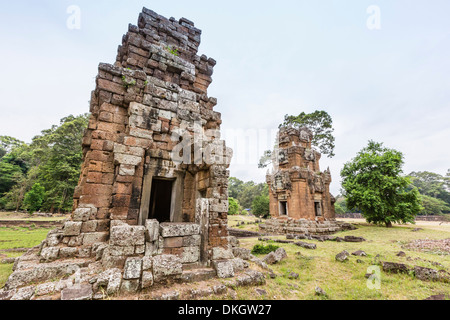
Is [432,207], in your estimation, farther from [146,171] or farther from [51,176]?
[51,176]

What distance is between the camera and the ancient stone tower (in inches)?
605

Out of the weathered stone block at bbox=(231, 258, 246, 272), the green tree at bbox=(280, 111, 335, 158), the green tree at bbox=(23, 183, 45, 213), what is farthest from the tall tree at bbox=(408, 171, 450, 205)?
the green tree at bbox=(23, 183, 45, 213)

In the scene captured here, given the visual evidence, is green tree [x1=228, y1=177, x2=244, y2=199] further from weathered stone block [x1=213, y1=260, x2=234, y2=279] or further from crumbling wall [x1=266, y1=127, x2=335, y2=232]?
weathered stone block [x1=213, y1=260, x2=234, y2=279]

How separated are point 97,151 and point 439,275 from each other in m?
9.03

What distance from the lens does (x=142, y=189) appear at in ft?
16.3

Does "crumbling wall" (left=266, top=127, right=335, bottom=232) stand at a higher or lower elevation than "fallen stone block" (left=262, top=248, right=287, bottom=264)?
higher

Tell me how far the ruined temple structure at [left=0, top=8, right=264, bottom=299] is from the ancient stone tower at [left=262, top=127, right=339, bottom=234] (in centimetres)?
1178

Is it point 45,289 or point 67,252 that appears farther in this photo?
point 67,252

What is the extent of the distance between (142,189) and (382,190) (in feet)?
66.0

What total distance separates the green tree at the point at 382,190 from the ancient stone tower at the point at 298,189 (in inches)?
99.4

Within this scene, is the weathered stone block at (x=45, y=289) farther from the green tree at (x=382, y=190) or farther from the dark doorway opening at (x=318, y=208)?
the green tree at (x=382, y=190)

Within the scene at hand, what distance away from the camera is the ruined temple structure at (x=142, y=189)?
11.5 feet

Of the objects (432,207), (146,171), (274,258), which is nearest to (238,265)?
(274,258)
